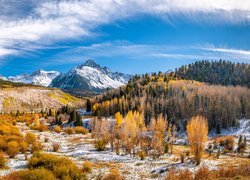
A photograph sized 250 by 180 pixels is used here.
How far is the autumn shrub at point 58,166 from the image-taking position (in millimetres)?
24734

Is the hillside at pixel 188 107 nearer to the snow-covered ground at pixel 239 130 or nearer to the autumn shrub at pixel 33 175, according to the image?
the snow-covered ground at pixel 239 130

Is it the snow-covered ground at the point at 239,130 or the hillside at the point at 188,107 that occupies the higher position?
the hillside at the point at 188,107

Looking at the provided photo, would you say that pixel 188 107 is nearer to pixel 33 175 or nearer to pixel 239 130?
pixel 239 130

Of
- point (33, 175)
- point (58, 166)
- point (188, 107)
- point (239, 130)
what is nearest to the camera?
point (33, 175)

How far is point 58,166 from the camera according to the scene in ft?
85.9

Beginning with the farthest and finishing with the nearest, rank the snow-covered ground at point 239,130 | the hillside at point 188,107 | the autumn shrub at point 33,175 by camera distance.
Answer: the hillside at point 188,107
the snow-covered ground at point 239,130
the autumn shrub at point 33,175

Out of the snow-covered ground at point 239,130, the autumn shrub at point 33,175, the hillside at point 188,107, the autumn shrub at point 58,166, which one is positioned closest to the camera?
the autumn shrub at point 33,175

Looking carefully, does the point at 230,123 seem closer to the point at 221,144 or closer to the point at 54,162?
the point at 221,144

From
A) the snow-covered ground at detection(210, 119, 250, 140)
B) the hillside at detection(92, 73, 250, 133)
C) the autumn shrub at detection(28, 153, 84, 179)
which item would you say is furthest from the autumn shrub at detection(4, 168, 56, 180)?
the snow-covered ground at detection(210, 119, 250, 140)

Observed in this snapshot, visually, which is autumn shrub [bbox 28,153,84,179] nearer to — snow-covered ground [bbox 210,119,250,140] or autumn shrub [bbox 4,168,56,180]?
autumn shrub [bbox 4,168,56,180]

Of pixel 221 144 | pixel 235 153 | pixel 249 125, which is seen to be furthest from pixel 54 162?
pixel 249 125

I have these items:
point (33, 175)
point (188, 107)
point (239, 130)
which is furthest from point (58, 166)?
point (188, 107)

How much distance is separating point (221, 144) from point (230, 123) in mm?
43020

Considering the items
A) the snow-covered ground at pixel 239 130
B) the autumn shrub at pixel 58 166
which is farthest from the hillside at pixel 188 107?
the autumn shrub at pixel 58 166
